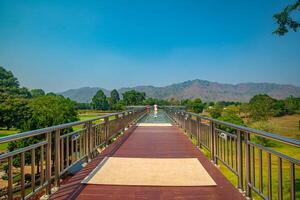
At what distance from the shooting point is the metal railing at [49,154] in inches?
114

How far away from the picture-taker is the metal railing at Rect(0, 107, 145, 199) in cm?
290

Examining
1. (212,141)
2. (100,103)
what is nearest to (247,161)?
(212,141)

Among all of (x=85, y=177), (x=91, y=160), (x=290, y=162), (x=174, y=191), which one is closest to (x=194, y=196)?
(x=174, y=191)

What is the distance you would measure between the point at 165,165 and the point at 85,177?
1.78 m

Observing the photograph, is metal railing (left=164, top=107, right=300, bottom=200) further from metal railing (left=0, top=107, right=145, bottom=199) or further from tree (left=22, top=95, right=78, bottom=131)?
tree (left=22, top=95, right=78, bottom=131)

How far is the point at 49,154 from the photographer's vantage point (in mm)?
3834

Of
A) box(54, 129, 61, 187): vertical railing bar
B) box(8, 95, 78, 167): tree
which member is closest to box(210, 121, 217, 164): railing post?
box(54, 129, 61, 187): vertical railing bar

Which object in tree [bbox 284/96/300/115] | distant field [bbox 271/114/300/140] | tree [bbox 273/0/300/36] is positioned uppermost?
tree [bbox 273/0/300/36]

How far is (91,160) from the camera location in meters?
6.27

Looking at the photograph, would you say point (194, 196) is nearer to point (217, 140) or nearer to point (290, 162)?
point (290, 162)

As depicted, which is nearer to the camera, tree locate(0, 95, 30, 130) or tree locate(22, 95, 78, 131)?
tree locate(22, 95, 78, 131)

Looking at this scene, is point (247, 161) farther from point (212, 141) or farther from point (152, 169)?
point (212, 141)

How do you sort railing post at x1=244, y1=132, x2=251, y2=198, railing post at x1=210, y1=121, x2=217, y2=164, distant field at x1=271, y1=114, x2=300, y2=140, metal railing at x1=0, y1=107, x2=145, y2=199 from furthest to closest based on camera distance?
distant field at x1=271, y1=114, x2=300, y2=140 < railing post at x1=210, y1=121, x2=217, y2=164 < railing post at x1=244, y1=132, x2=251, y2=198 < metal railing at x1=0, y1=107, x2=145, y2=199

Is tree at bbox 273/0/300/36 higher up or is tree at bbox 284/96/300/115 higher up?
tree at bbox 273/0/300/36
